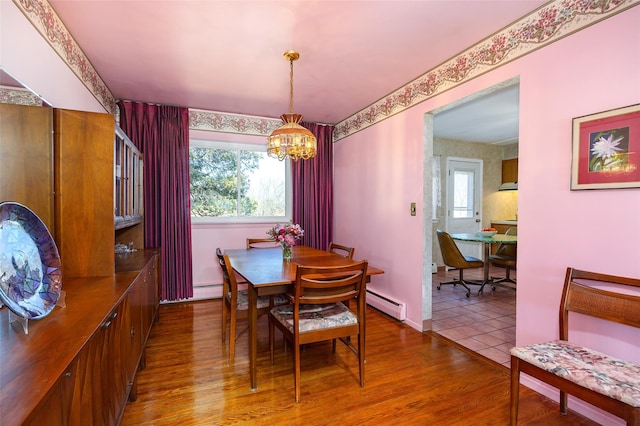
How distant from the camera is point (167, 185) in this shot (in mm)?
3787

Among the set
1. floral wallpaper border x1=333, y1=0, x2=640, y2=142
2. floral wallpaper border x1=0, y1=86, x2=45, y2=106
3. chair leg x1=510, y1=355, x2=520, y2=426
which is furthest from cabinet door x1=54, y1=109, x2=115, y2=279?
floral wallpaper border x1=333, y1=0, x2=640, y2=142

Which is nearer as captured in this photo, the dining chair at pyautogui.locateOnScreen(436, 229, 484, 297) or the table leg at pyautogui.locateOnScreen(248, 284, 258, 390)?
the table leg at pyautogui.locateOnScreen(248, 284, 258, 390)

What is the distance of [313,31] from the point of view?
2217 millimetres

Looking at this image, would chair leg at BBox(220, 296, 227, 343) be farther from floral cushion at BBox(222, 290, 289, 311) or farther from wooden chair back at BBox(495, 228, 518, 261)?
wooden chair back at BBox(495, 228, 518, 261)

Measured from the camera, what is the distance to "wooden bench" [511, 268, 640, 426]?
130 centimetres

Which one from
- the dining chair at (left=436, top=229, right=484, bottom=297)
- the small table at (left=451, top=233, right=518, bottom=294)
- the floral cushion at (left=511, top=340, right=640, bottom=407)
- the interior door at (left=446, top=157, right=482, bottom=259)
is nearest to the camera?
the floral cushion at (left=511, top=340, right=640, bottom=407)

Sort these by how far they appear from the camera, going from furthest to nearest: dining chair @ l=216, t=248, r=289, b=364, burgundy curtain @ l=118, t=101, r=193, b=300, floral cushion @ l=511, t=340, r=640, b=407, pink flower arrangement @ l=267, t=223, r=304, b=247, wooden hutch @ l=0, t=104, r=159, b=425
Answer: burgundy curtain @ l=118, t=101, r=193, b=300
pink flower arrangement @ l=267, t=223, r=304, b=247
dining chair @ l=216, t=248, r=289, b=364
floral cushion @ l=511, t=340, r=640, b=407
wooden hutch @ l=0, t=104, r=159, b=425

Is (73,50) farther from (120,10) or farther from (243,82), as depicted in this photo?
(243,82)

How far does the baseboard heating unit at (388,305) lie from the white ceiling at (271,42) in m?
2.36

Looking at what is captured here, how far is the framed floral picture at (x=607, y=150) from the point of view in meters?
1.61

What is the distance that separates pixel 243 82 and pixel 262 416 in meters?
2.89

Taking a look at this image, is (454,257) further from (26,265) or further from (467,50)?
(26,265)

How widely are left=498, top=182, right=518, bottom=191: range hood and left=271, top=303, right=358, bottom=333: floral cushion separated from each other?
511cm

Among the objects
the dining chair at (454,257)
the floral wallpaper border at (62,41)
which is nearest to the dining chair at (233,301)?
the floral wallpaper border at (62,41)
